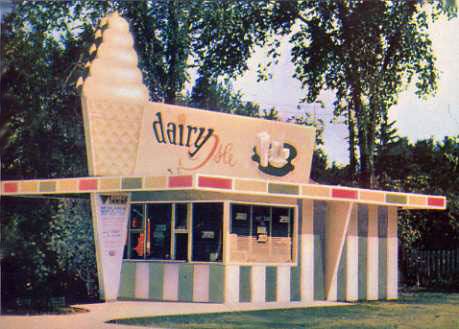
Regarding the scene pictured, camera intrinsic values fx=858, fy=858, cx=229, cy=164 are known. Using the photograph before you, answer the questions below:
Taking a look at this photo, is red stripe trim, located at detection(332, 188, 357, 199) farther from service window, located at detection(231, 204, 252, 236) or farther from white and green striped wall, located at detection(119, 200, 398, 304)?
service window, located at detection(231, 204, 252, 236)

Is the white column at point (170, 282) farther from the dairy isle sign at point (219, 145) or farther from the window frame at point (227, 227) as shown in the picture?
the dairy isle sign at point (219, 145)

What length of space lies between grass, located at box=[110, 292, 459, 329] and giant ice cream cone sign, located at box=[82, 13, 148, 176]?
15.3 feet

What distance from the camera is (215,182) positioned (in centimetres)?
1800

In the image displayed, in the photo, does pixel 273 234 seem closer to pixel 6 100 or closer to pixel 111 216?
pixel 111 216

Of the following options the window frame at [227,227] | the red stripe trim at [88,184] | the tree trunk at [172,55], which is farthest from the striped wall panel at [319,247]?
the tree trunk at [172,55]

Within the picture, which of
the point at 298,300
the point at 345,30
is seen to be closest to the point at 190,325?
the point at 298,300

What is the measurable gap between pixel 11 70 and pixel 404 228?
50.1 ft

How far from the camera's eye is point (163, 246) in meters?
20.9

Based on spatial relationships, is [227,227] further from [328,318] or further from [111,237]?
[328,318]

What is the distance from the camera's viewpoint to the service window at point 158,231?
20.9 meters

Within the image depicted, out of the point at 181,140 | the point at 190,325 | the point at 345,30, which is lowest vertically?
the point at 190,325

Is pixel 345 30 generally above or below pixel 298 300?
above

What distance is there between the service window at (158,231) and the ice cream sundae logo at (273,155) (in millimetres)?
2915

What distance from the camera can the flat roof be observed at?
18.0m
